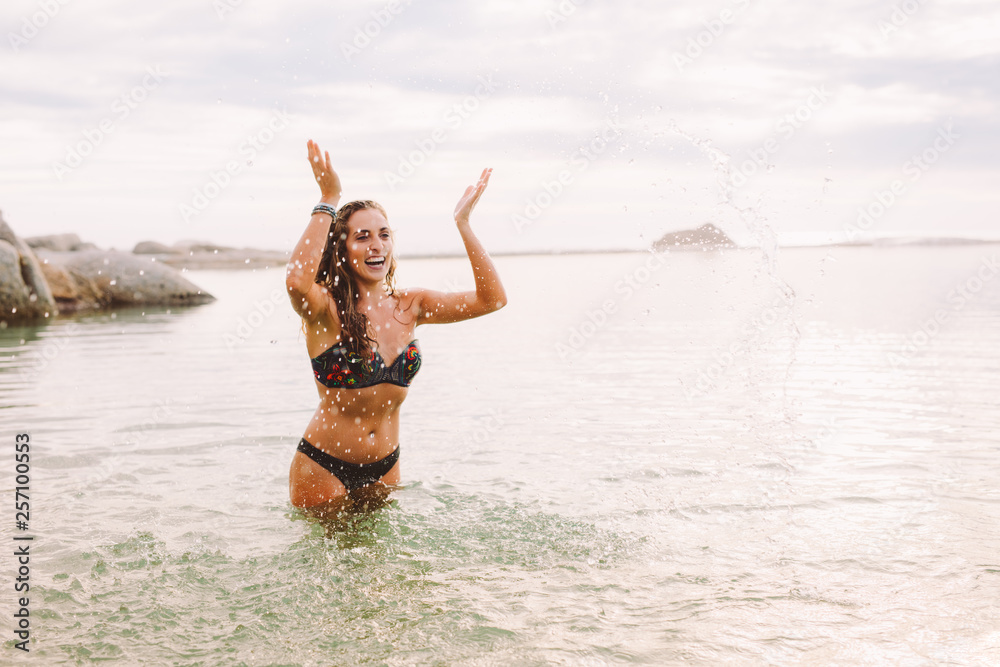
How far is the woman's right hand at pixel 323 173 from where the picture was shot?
16.9 ft

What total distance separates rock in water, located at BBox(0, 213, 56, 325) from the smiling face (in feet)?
66.2

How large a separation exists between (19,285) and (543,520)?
21347 millimetres

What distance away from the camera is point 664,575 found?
4977mm

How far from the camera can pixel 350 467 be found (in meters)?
5.91

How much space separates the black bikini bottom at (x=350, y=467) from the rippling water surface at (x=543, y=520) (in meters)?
0.26

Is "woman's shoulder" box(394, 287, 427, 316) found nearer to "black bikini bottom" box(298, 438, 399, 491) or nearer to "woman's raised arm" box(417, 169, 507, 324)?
"woman's raised arm" box(417, 169, 507, 324)

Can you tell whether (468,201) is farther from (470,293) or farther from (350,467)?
(350,467)


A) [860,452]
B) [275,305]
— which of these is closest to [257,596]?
[860,452]

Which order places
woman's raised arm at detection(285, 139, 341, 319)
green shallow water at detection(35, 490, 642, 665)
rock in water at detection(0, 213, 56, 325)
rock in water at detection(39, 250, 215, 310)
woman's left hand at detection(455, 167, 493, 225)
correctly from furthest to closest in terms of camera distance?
rock in water at detection(39, 250, 215, 310) → rock in water at detection(0, 213, 56, 325) → woman's left hand at detection(455, 167, 493, 225) → woman's raised arm at detection(285, 139, 341, 319) → green shallow water at detection(35, 490, 642, 665)

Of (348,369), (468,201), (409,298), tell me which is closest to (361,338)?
(348,369)

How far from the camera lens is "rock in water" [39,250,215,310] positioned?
2616cm

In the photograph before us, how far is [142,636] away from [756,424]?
7.17 meters

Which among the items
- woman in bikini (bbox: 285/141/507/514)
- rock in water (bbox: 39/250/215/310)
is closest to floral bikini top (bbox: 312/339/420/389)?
woman in bikini (bbox: 285/141/507/514)

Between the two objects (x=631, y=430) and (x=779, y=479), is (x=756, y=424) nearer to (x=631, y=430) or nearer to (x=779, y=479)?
(x=631, y=430)
